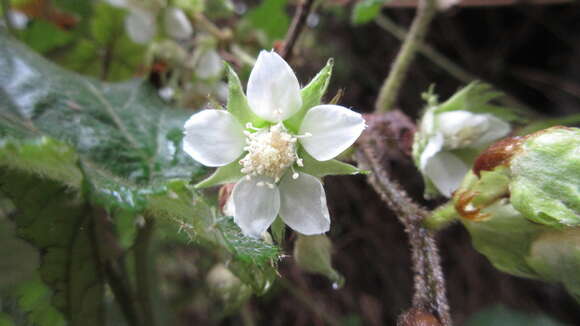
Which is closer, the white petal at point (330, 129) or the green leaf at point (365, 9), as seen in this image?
the white petal at point (330, 129)

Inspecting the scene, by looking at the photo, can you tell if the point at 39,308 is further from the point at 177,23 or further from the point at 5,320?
the point at 177,23

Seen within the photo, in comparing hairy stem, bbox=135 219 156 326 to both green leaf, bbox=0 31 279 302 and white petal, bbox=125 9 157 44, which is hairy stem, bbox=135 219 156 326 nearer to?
green leaf, bbox=0 31 279 302

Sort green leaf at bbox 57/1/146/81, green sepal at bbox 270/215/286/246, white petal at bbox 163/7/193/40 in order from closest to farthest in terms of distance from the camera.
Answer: green sepal at bbox 270/215/286/246, white petal at bbox 163/7/193/40, green leaf at bbox 57/1/146/81

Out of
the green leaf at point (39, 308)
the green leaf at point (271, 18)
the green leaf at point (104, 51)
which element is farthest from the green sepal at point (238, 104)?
the green leaf at point (271, 18)

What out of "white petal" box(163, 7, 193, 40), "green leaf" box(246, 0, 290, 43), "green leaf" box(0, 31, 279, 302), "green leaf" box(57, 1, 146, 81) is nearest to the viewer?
"green leaf" box(0, 31, 279, 302)

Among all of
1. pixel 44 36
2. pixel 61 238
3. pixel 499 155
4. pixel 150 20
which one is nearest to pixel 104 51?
pixel 44 36

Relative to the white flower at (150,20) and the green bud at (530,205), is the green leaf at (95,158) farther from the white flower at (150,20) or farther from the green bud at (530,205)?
the green bud at (530,205)

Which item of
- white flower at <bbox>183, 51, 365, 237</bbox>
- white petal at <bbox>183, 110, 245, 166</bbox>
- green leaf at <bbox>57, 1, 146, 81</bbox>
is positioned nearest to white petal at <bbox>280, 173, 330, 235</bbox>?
white flower at <bbox>183, 51, 365, 237</bbox>
